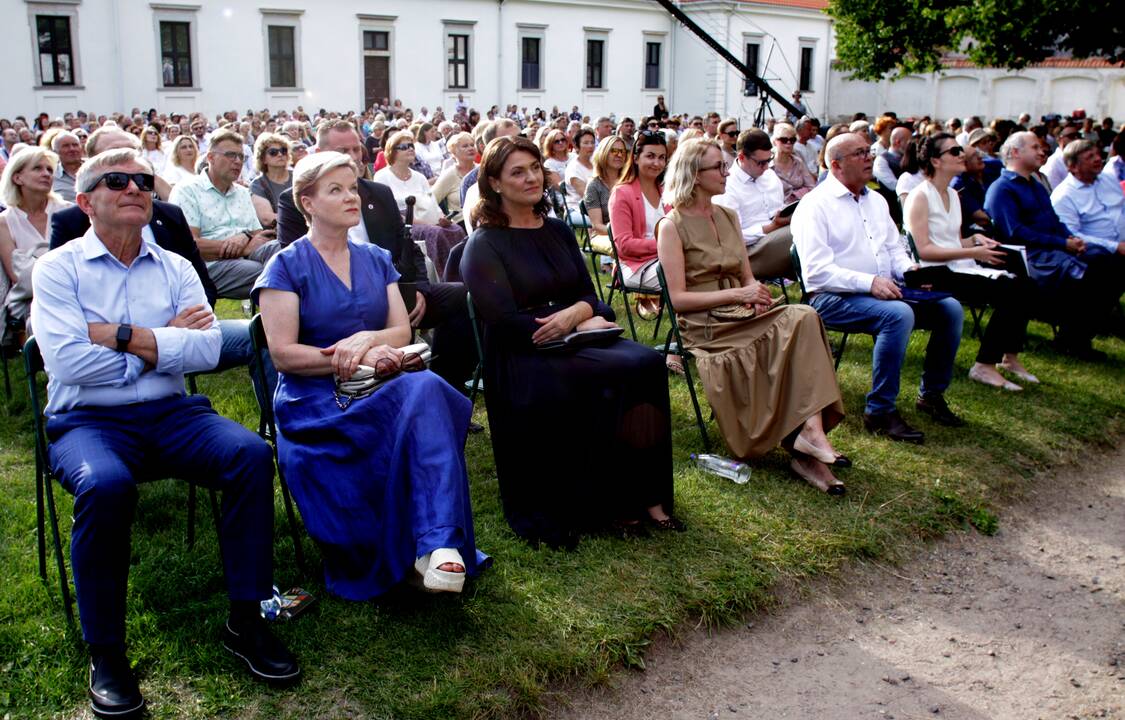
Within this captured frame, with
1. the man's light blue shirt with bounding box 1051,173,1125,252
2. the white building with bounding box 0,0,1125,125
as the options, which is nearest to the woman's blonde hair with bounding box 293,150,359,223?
the man's light blue shirt with bounding box 1051,173,1125,252

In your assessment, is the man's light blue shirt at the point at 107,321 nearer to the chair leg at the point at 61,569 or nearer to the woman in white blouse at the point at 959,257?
the chair leg at the point at 61,569

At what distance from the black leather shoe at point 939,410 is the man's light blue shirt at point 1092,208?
8.85 ft

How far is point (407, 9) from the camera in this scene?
34719 millimetres

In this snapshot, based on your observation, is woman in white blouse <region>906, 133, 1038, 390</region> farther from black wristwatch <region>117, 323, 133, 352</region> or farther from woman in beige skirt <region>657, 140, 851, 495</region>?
black wristwatch <region>117, 323, 133, 352</region>

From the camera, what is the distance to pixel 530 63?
125ft

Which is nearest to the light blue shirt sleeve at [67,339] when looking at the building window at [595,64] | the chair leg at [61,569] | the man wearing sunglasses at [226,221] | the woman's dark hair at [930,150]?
the chair leg at [61,569]

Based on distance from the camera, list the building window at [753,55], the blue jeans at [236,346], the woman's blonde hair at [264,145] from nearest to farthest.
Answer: the blue jeans at [236,346]
the woman's blonde hair at [264,145]
the building window at [753,55]

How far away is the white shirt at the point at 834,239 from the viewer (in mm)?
5688

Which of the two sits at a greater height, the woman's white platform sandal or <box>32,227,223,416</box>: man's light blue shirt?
<box>32,227,223,416</box>: man's light blue shirt

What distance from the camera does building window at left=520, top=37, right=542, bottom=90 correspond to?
37.8m

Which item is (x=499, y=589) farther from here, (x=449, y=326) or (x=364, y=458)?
(x=449, y=326)

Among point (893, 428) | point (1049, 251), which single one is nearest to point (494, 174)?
point (893, 428)

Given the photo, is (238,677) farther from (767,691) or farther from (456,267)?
(456,267)

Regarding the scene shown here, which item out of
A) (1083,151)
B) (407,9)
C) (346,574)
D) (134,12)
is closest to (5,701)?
(346,574)
